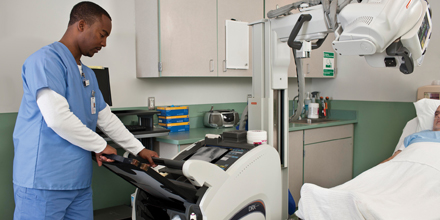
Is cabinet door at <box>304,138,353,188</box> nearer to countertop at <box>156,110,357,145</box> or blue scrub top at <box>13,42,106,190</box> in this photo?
countertop at <box>156,110,357,145</box>

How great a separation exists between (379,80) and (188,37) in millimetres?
2156

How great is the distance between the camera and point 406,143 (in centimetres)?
271

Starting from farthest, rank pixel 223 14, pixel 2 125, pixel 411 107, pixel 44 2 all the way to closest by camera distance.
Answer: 1. pixel 411 107
2. pixel 223 14
3. pixel 44 2
4. pixel 2 125

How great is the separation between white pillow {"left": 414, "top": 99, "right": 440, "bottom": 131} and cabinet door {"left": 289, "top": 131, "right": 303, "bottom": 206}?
997 millimetres

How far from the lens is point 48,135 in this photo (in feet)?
5.04

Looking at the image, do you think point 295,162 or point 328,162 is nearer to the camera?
point 295,162

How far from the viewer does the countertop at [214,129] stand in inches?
101

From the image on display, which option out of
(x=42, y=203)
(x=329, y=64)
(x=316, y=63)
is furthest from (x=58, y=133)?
(x=329, y=64)

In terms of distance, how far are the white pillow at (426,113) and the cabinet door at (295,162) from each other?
1.00 m

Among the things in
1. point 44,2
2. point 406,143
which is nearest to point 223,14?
point 44,2

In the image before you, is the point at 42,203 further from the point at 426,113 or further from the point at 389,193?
the point at 426,113

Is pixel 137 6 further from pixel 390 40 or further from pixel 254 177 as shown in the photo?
pixel 390 40

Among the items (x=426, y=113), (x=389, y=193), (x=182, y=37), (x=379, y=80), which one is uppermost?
(x=182, y=37)

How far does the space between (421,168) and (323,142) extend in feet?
4.65
